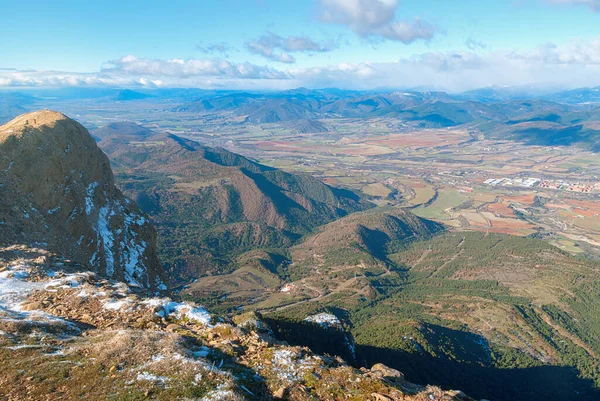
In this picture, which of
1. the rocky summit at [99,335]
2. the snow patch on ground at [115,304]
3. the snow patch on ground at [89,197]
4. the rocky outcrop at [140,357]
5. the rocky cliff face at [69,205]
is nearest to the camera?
the rocky outcrop at [140,357]

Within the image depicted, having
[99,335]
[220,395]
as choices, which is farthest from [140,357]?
[220,395]

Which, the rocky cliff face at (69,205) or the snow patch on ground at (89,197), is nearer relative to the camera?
the rocky cliff face at (69,205)

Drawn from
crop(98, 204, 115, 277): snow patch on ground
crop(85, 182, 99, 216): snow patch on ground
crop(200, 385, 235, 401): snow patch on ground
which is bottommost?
Result: crop(98, 204, 115, 277): snow patch on ground

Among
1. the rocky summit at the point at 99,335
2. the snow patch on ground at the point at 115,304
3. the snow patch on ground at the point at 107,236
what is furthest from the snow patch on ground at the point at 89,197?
the snow patch on ground at the point at 115,304

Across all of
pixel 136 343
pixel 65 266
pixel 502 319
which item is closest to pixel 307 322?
pixel 65 266

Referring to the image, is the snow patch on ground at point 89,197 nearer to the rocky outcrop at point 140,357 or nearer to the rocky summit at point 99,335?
the rocky summit at point 99,335

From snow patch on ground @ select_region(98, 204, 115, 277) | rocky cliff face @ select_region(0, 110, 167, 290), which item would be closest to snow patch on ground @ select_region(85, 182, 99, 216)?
rocky cliff face @ select_region(0, 110, 167, 290)

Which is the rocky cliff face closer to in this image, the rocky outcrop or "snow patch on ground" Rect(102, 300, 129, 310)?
the rocky outcrop

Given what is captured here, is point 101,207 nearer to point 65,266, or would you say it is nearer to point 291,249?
point 65,266
